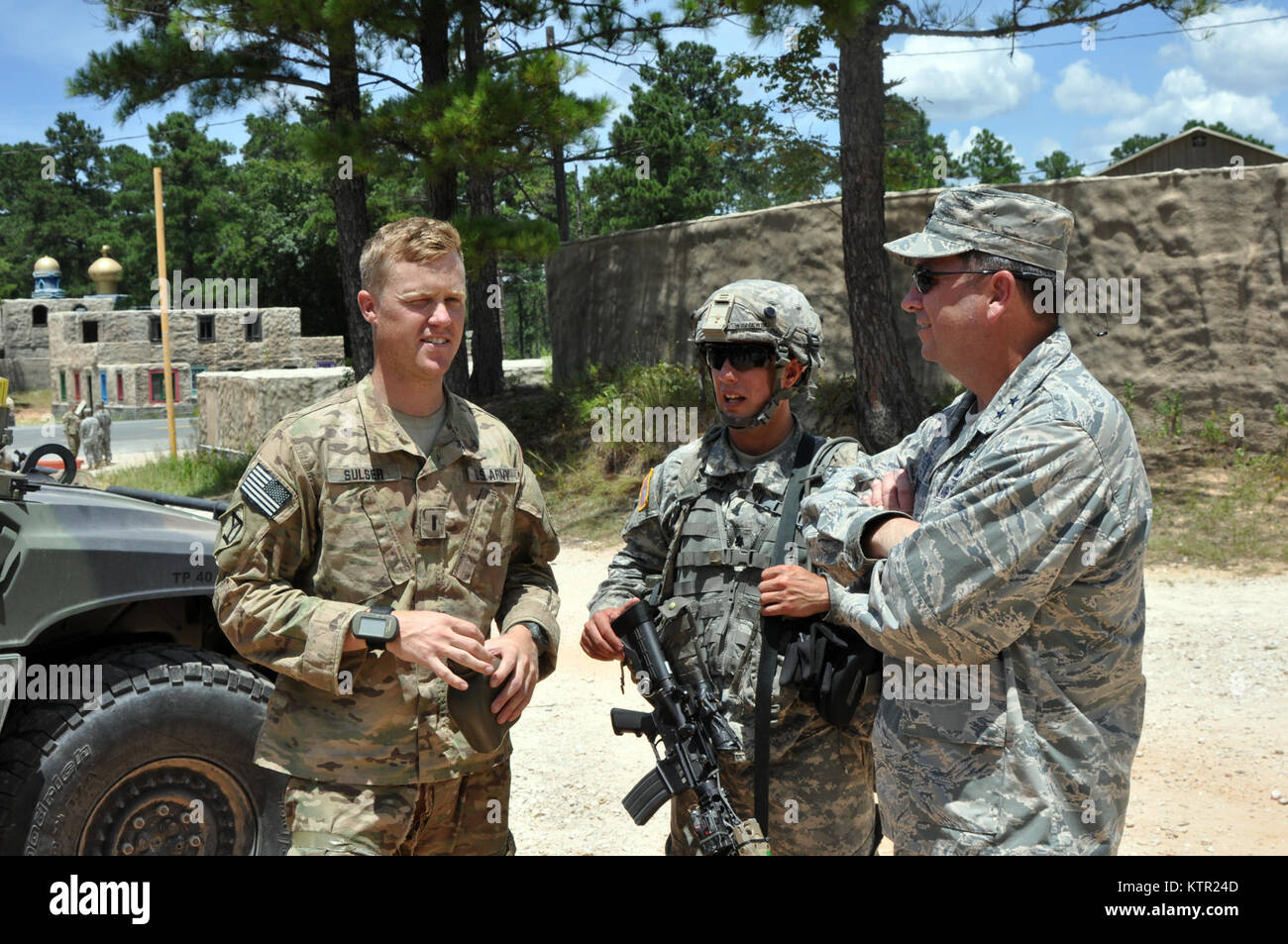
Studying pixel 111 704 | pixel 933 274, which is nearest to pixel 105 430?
pixel 111 704

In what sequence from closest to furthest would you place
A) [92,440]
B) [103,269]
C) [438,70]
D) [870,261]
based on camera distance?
[870,261] < [438,70] < [92,440] < [103,269]

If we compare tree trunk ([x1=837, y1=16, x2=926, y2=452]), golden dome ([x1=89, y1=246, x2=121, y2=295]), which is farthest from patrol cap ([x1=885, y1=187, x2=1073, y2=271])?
golden dome ([x1=89, y1=246, x2=121, y2=295])

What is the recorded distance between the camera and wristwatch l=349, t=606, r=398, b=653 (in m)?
2.32

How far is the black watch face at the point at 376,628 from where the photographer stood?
2.32 metres

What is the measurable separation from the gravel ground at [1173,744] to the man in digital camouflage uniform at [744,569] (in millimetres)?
1670

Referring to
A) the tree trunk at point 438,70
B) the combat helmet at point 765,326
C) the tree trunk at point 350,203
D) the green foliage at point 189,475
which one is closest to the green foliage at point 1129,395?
the tree trunk at point 438,70

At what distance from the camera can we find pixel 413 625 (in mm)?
2340

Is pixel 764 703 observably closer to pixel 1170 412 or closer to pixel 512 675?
pixel 512 675

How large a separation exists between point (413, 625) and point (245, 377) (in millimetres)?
15426

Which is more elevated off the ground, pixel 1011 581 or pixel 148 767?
pixel 1011 581

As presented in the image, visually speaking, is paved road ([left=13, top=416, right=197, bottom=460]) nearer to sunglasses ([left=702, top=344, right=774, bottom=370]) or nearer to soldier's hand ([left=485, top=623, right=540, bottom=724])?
sunglasses ([left=702, top=344, right=774, bottom=370])

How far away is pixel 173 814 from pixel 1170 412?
28.9ft

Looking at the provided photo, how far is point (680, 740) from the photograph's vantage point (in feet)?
8.34

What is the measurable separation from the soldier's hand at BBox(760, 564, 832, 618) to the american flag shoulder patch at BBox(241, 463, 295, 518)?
1071 millimetres
